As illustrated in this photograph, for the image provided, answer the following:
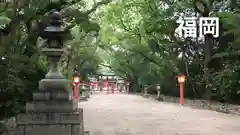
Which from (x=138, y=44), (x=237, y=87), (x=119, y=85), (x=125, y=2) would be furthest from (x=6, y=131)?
(x=119, y=85)

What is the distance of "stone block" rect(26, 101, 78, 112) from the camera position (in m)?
8.68

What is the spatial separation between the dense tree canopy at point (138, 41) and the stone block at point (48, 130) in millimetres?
2310

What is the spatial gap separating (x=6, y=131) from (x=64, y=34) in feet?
10.2

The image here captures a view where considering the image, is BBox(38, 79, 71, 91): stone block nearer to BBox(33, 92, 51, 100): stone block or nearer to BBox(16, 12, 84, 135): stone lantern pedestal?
BBox(16, 12, 84, 135): stone lantern pedestal

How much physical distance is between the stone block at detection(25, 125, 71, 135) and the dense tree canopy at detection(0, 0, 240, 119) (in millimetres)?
2310

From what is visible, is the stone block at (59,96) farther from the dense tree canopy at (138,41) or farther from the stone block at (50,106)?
the dense tree canopy at (138,41)

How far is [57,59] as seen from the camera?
9.46m

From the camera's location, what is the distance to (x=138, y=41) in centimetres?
3200

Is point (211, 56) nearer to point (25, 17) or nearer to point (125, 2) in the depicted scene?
point (125, 2)

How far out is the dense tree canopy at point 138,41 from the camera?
1102cm

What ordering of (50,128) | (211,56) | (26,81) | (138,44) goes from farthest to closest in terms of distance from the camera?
(138,44), (211,56), (26,81), (50,128)

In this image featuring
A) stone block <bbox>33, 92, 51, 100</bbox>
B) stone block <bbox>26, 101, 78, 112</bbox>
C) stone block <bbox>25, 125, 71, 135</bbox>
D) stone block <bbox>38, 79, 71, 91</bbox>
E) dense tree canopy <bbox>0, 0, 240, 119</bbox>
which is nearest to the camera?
stone block <bbox>25, 125, 71, 135</bbox>

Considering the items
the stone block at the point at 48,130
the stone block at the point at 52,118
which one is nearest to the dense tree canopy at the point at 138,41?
the stone block at the point at 52,118

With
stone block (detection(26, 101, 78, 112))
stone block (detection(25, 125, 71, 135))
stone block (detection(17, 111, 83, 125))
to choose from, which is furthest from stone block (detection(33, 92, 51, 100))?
stone block (detection(25, 125, 71, 135))
